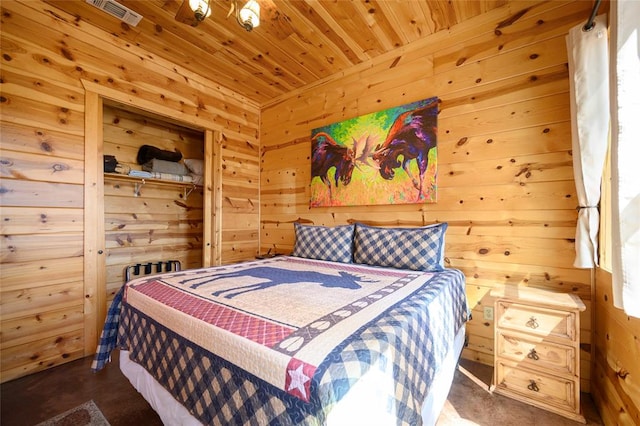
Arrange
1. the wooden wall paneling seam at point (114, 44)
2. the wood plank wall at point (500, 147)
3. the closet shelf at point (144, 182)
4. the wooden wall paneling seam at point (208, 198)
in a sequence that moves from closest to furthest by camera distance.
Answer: the wood plank wall at point (500, 147), the wooden wall paneling seam at point (114, 44), the closet shelf at point (144, 182), the wooden wall paneling seam at point (208, 198)

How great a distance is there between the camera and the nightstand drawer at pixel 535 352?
142 centimetres

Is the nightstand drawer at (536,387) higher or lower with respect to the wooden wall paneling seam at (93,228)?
lower

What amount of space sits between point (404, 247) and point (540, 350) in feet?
3.12

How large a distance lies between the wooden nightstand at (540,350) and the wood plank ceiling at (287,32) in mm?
2106

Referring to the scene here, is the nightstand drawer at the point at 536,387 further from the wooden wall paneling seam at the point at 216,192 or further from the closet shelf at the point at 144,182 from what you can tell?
the closet shelf at the point at 144,182

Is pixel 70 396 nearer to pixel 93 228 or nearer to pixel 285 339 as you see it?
pixel 93 228

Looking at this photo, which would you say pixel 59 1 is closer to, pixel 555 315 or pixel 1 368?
pixel 1 368

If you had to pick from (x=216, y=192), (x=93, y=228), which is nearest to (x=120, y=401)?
(x=93, y=228)

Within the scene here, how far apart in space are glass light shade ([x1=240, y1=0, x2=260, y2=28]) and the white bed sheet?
1756 millimetres

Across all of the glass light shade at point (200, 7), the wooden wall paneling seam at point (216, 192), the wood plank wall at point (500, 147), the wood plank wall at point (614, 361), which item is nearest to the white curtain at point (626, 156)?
the wood plank wall at point (614, 361)

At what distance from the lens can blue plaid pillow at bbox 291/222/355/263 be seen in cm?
232

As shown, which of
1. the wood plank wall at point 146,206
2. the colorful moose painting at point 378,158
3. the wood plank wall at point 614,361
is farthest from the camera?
the wood plank wall at point 146,206

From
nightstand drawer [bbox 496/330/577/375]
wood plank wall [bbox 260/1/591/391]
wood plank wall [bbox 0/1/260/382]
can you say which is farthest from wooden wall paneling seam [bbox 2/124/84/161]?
nightstand drawer [bbox 496/330/577/375]

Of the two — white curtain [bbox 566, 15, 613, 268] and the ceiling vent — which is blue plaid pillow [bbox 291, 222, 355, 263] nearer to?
white curtain [bbox 566, 15, 613, 268]
